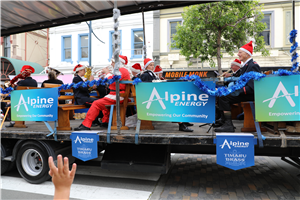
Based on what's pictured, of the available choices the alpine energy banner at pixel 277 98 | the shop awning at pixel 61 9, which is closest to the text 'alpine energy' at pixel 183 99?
the alpine energy banner at pixel 277 98

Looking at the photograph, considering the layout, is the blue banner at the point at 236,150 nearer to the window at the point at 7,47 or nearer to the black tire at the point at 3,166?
the black tire at the point at 3,166

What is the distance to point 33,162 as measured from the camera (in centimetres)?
436

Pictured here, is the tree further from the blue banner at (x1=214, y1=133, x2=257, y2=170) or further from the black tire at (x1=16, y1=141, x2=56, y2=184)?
the black tire at (x1=16, y1=141, x2=56, y2=184)

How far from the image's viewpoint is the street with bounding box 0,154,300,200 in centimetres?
366

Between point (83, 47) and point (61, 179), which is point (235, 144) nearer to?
point (61, 179)

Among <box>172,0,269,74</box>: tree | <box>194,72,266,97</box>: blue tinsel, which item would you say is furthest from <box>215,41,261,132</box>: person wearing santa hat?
<box>172,0,269,74</box>: tree

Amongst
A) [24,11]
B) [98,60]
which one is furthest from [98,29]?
[24,11]

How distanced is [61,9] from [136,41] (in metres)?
11.3

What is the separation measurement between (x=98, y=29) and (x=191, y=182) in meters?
15.3

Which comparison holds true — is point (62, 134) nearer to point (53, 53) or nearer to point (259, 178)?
point (259, 178)

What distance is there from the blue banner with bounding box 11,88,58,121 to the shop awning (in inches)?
86.7

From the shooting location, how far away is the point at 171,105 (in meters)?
3.43

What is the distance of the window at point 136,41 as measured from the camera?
16136 millimetres

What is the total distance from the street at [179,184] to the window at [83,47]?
547 inches
